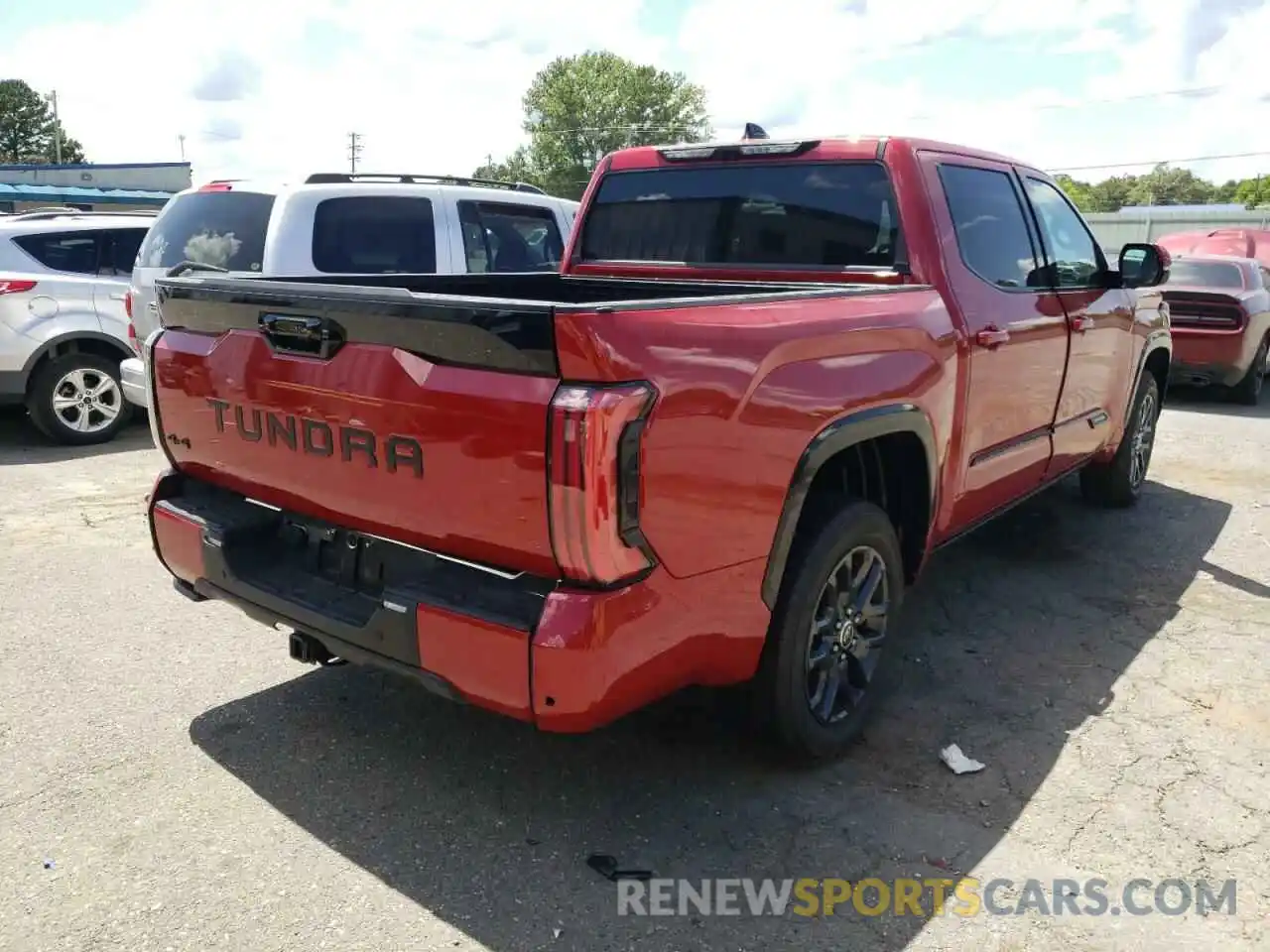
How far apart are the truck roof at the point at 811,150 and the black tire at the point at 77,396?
5441 mm

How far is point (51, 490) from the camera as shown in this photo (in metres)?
6.62

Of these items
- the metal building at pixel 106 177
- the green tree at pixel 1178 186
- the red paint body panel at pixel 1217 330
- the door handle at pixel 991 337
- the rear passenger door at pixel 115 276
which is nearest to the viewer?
the door handle at pixel 991 337

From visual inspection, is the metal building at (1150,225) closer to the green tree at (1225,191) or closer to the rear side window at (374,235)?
the rear side window at (374,235)

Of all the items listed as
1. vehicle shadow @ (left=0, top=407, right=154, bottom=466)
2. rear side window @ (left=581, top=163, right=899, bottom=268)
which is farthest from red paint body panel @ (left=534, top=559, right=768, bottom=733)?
vehicle shadow @ (left=0, top=407, right=154, bottom=466)

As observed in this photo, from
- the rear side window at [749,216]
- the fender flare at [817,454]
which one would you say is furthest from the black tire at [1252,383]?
the fender flare at [817,454]

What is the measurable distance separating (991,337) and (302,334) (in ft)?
8.24

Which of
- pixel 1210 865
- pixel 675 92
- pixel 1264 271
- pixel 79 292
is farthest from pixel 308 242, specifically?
pixel 675 92

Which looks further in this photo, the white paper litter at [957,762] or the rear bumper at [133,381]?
the rear bumper at [133,381]

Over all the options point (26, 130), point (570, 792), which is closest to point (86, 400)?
point (570, 792)

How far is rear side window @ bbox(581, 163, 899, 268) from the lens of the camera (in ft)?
12.6

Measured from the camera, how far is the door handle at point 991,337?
3.73 m

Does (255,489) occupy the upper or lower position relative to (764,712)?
upper

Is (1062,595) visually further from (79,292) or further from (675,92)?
(675,92)

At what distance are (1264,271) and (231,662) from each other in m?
11.7
